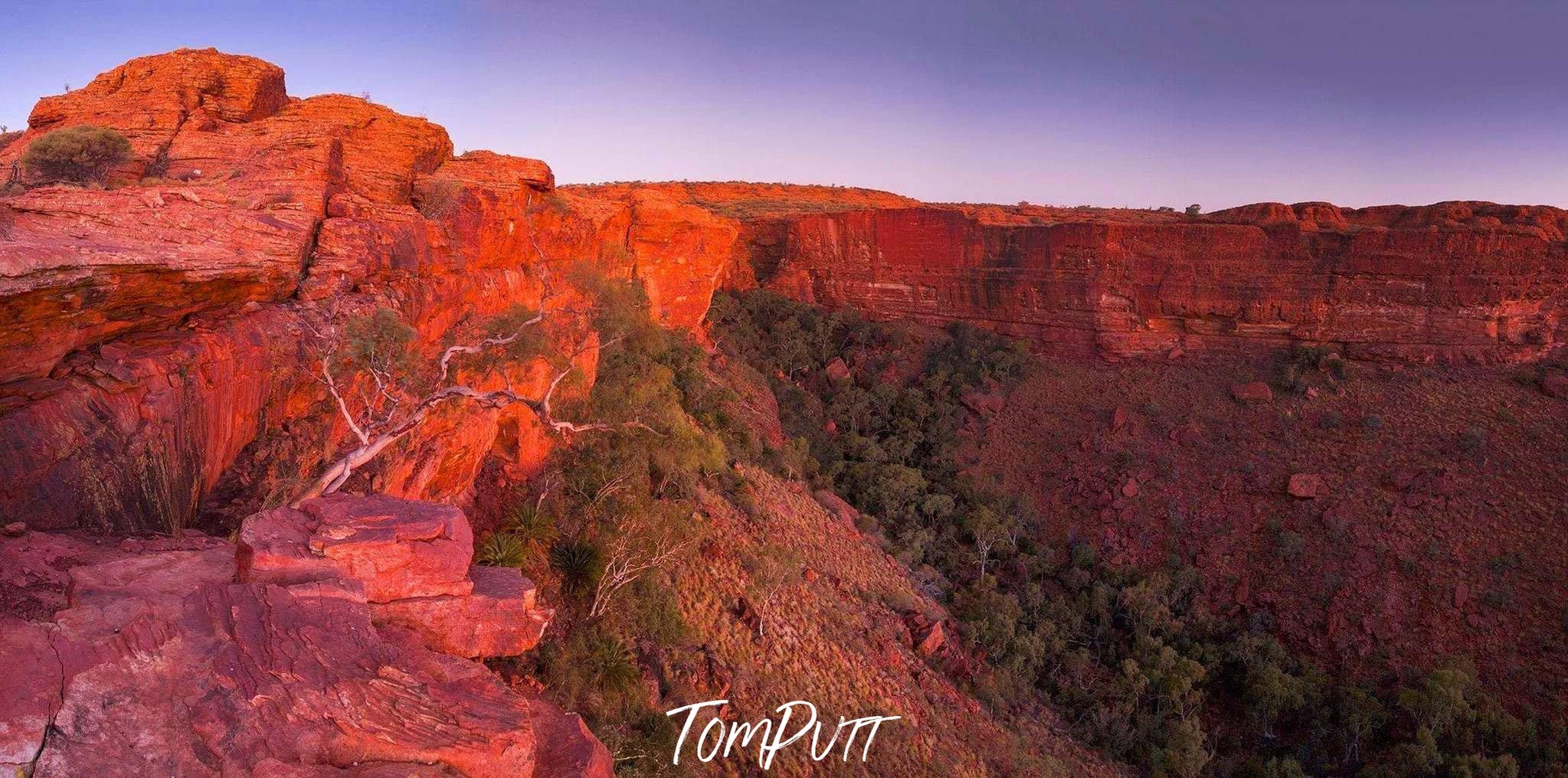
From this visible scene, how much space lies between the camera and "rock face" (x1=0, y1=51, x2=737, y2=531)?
604 centimetres

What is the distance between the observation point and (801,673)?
521 inches

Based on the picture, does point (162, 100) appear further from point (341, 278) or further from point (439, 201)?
point (341, 278)

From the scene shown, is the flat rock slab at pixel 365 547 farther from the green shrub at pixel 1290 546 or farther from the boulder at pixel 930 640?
the green shrub at pixel 1290 546

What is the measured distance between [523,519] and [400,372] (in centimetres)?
408

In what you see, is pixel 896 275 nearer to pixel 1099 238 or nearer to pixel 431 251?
pixel 1099 238

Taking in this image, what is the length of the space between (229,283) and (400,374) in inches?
81.1

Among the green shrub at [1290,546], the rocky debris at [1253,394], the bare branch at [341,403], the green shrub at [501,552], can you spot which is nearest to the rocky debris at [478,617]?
the bare branch at [341,403]

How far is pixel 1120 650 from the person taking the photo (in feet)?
61.7

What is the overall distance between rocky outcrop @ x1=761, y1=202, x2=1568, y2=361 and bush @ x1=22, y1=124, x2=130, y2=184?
25125 mm

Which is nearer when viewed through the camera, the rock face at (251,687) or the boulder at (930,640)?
the rock face at (251,687)

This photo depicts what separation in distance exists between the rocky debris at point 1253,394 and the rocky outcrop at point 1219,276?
2.28 meters

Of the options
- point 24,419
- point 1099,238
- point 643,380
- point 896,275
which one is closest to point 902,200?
point 896,275

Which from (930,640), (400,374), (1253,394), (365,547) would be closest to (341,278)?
(400,374)

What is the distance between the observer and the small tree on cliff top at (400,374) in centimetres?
815
